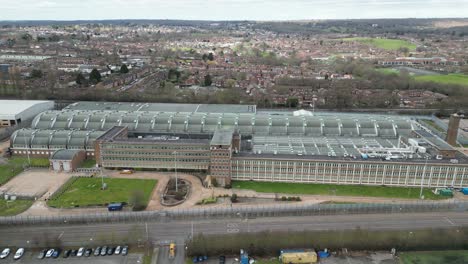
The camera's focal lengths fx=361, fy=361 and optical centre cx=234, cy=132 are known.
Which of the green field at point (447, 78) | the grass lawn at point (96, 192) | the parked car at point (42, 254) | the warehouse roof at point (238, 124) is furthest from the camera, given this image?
the green field at point (447, 78)

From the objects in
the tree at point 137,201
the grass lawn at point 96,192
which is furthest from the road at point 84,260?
the grass lawn at point 96,192

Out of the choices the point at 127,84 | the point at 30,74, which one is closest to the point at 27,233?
the point at 127,84

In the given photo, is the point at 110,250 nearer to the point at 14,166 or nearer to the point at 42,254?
the point at 42,254

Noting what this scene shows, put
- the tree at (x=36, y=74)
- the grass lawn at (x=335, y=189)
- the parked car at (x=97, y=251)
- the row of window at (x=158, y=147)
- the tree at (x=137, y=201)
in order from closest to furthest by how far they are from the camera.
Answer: the parked car at (x=97, y=251), the tree at (x=137, y=201), the grass lawn at (x=335, y=189), the row of window at (x=158, y=147), the tree at (x=36, y=74)

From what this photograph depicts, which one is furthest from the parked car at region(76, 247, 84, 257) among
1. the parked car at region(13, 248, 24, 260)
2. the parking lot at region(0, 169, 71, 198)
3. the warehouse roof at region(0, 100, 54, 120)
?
the warehouse roof at region(0, 100, 54, 120)

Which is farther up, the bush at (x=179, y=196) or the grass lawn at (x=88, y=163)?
the grass lawn at (x=88, y=163)

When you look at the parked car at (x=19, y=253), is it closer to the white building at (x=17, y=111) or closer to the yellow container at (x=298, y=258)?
the yellow container at (x=298, y=258)

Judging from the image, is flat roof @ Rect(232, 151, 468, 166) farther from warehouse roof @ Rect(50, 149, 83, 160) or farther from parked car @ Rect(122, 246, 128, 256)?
warehouse roof @ Rect(50, 149, 83, 160)
